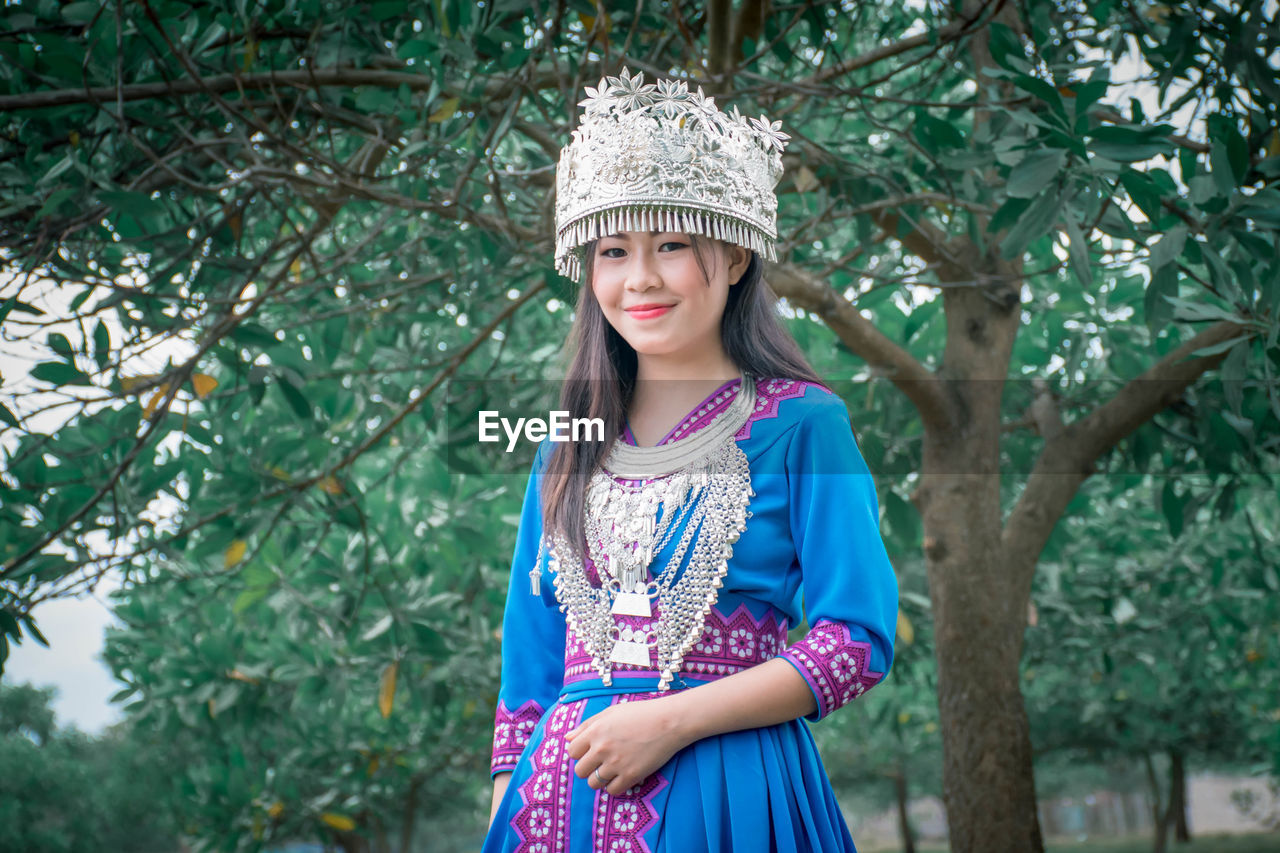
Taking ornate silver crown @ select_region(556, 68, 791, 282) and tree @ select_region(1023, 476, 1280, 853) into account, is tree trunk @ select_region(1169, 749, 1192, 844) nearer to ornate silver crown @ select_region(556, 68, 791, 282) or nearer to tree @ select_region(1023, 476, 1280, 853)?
tree @ select_region(1023, 476, 1280, 853)

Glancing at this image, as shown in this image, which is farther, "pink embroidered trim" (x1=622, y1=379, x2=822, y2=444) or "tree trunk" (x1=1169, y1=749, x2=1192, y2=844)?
"tree trunk" (x1=1169, y1=749, x2=1192, y2=844)

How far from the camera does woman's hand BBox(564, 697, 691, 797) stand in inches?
52.8

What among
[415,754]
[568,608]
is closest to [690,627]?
[568,608]

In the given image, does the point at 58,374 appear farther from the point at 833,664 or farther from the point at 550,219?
the point at 833,664

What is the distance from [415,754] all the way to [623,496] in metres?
5.76

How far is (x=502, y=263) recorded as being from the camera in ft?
9.18

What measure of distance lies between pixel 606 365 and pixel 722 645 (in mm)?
495

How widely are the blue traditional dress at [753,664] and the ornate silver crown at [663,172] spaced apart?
267mm

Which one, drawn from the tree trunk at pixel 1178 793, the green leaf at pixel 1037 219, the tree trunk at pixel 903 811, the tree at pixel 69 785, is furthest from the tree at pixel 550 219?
the tree trunk at pixel 903 811

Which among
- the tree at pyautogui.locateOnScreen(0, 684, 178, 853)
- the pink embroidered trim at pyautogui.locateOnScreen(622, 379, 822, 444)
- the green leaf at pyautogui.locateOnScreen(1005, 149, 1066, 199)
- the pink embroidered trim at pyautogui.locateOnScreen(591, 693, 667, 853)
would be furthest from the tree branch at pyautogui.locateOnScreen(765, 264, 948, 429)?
the tree at pyautogui.locateOnScreen(0, 684, 178, 853)

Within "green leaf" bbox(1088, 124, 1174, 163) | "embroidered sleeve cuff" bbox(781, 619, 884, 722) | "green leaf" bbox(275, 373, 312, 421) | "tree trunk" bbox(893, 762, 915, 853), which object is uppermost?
"green leaf" bbox(1088, 124, 1174, 163)

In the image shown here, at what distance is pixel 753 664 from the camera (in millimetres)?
1481

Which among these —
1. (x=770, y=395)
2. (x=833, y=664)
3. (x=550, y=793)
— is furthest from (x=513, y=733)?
(x=770, y=395)

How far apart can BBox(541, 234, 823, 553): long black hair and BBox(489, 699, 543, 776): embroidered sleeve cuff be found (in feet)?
0.88
